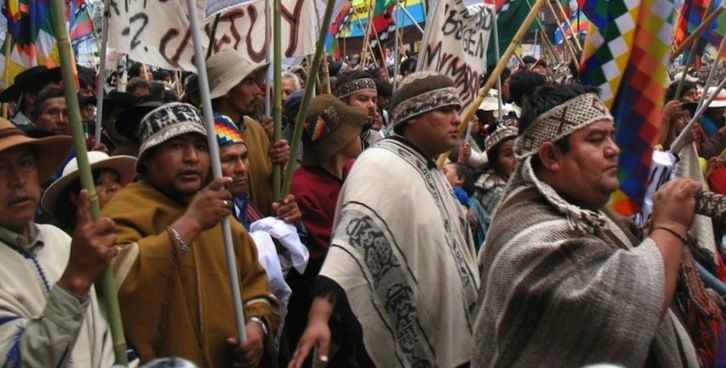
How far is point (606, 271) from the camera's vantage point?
2721 mm

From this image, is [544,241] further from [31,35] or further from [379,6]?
[379,6]

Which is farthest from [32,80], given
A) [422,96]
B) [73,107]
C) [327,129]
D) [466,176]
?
[73,107]

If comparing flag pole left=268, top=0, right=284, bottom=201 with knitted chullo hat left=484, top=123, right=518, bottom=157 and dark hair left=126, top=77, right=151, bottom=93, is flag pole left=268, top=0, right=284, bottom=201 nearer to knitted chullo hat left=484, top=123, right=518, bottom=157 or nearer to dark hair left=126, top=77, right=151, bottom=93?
knitted chullo hat left=484, top=123, right=518, bottom=157

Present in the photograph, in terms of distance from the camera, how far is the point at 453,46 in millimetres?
5367

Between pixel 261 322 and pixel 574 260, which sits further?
pixel 261 322

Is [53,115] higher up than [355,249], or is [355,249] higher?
[355,249]

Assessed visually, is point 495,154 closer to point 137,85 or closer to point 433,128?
point 433,128

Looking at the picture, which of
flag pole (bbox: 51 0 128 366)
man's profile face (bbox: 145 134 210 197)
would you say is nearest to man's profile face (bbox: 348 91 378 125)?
man's profile face (bbox: 145 134 210 197)

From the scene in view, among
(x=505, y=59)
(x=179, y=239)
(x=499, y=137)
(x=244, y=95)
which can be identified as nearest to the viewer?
(x=179, y=239)

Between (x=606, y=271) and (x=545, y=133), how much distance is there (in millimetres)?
518

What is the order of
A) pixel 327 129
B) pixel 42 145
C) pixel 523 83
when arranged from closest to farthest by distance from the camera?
pixel 42 145, pixel 327 129, pixel 523 83

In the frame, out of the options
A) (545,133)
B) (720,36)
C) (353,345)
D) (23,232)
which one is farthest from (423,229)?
(720,36)

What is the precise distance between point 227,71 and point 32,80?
60.5 inches

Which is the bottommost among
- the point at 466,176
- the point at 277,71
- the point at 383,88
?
the point at 383,88
